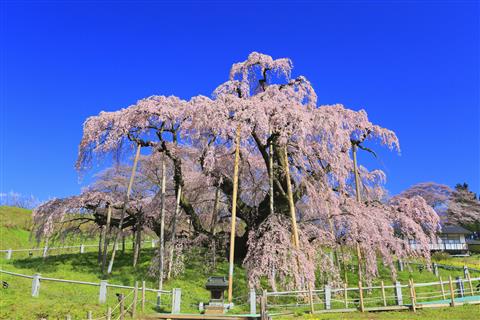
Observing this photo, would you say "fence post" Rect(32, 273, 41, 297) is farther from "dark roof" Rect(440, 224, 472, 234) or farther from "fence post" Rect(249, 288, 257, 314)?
"dark roof" Rect(440, 224, 472, 234)

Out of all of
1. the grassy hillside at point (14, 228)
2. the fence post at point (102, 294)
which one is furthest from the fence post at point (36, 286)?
the grassy hillside at point (14, 228)

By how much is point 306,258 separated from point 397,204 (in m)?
9.56

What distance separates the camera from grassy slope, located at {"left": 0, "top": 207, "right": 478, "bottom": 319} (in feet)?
42.7

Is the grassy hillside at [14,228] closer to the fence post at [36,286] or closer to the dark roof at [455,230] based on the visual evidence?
the fence post at [36,286]

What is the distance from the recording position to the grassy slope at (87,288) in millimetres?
13016

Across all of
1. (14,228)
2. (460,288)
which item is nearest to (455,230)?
(460,288)

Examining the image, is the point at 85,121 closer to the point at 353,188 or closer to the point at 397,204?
the point at 353,188

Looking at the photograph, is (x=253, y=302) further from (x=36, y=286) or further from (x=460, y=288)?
(x=460, y=288)

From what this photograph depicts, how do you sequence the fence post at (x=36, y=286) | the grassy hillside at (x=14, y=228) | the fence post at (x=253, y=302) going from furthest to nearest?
the grassy hillside at (x=14, y=228) → the fence post at (x=36, y=286) → the fence post at (x=253, y=302)

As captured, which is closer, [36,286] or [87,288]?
[36,286]

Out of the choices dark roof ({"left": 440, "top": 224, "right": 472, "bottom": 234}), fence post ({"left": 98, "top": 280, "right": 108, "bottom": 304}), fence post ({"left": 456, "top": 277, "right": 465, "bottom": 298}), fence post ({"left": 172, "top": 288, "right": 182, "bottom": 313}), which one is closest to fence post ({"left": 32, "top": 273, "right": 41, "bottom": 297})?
fence post ({"left": 98, "top": 280, "right": 108, "bottom": 304})

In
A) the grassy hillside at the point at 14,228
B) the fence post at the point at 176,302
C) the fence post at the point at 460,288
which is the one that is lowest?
the fence post at the point at 176,302

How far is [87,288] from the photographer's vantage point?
18.1 meters

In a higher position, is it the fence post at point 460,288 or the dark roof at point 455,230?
the dark roof at point 455,230
